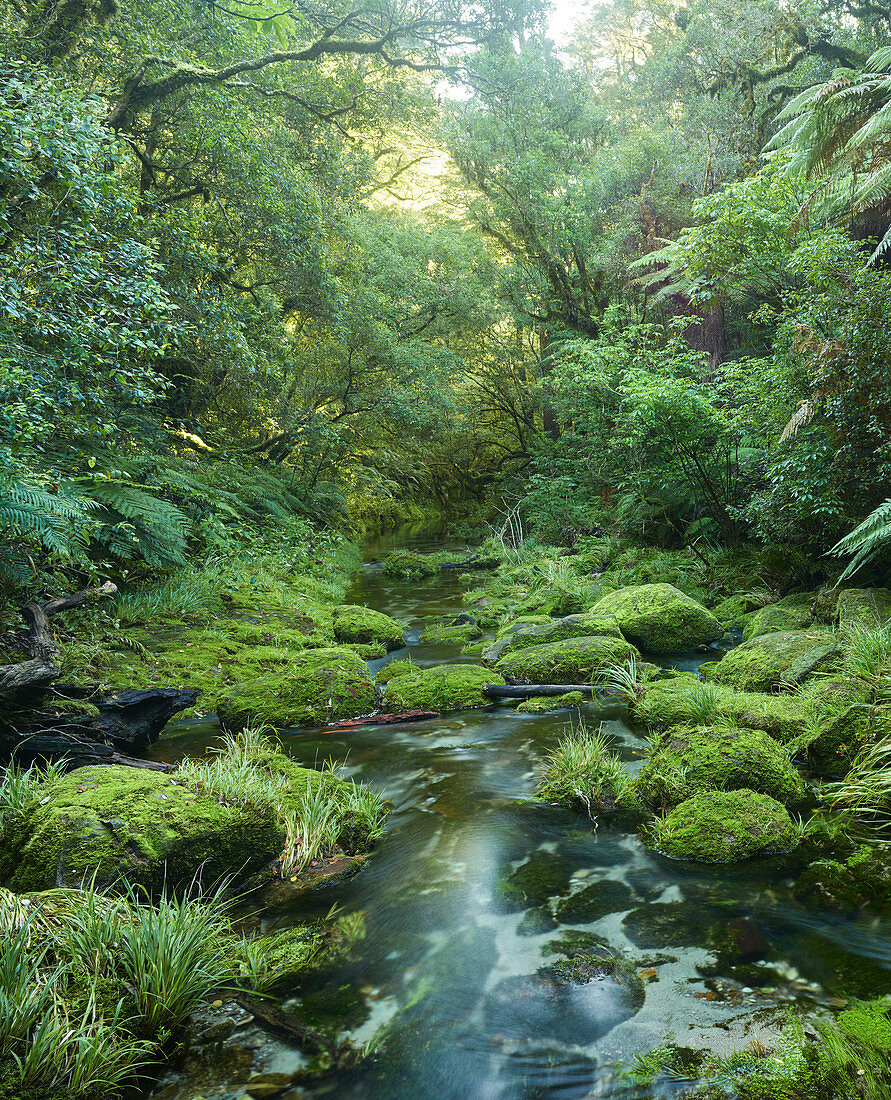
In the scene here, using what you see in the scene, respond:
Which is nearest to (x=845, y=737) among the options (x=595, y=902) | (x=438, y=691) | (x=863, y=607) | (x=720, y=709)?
(x=720, y=709)

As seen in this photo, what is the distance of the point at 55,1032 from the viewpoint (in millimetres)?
2152

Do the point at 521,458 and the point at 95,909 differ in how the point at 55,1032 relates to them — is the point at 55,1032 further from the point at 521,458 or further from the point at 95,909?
the point at 521,458

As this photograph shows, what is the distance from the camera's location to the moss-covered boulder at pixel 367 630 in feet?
31.5

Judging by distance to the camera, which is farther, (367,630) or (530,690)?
(367,630)

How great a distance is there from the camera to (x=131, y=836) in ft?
10.8

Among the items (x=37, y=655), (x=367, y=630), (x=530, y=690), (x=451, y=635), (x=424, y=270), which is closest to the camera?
(x=37, y=655)

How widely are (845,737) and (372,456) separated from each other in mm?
17812

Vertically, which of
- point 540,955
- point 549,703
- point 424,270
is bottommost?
point 549,703

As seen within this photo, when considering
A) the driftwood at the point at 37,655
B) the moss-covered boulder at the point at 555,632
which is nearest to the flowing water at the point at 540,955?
the driftwood at the point at 37,655

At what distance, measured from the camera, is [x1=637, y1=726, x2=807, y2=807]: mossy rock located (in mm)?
4145

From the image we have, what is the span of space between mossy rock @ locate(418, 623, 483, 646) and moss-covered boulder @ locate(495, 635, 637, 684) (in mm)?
2371

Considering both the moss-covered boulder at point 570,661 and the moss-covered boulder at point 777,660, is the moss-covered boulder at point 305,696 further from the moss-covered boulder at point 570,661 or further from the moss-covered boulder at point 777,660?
the moss-covered boulder at point 777,660

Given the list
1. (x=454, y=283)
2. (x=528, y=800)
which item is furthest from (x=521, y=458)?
(x=528, y=800)

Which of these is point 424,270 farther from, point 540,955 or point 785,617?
point 540,955
